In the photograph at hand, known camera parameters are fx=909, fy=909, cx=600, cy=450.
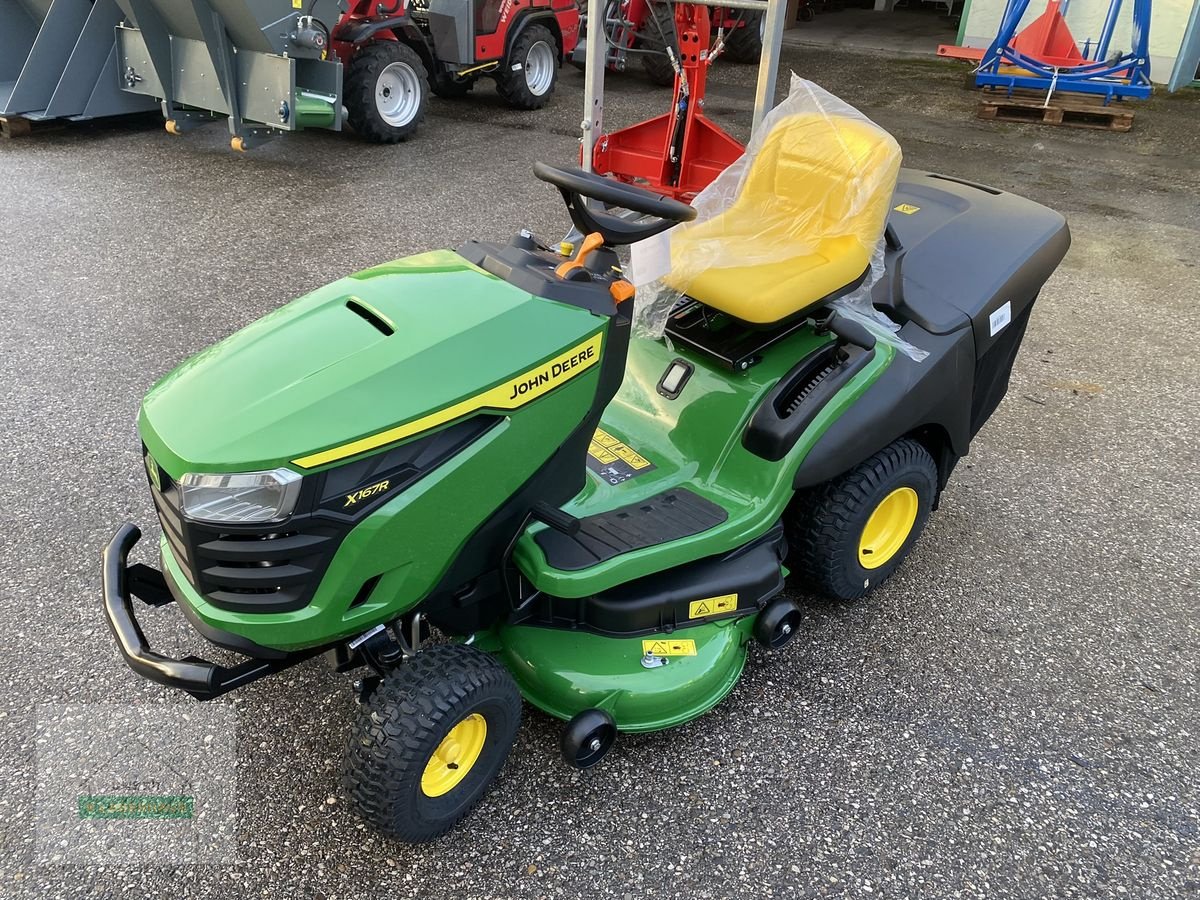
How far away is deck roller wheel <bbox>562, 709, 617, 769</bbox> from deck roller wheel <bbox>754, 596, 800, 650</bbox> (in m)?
0.46

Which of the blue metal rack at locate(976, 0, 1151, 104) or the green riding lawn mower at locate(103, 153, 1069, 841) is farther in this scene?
the blue metal rack at locate(976, 0, 1151, 104)

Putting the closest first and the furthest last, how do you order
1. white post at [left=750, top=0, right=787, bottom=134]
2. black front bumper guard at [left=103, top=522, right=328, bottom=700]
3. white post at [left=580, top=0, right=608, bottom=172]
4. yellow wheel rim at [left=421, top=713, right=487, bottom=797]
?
black front bumper guard at [left=103, top=522, right=328, bottom=700] < yellow wheel rim at [left=421, top=713, right=487, bottom=797] < white post at [left=750, top=0, right=787, bottom=134] < white post at [left=580, top=0, right=608, bottom=172]

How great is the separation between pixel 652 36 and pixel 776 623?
7.41 metres

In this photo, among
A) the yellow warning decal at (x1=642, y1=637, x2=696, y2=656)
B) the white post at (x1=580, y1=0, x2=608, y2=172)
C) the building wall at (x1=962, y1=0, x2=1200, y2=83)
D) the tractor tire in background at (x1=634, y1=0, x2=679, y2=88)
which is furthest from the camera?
the building wall at (x1=962, y1=0, x2=1200, y2=83)

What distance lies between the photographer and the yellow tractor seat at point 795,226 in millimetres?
2129

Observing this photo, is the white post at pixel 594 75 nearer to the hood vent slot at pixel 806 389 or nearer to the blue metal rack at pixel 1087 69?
the hood vent slot at pixel 806 389

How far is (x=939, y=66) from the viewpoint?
33.2 feet

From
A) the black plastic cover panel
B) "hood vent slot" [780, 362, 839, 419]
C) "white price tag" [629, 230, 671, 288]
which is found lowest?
the black plastic cover panel

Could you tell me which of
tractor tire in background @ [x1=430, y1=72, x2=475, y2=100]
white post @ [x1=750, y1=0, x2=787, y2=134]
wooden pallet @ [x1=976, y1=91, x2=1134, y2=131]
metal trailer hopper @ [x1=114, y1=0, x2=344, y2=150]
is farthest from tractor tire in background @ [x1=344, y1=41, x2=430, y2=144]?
wooden pallet @ [x1=976, y1=91, x2=1134, y2=131]

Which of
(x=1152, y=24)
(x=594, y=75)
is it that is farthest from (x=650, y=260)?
(x=1152, y=24)

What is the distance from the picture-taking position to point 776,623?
83.9 inches

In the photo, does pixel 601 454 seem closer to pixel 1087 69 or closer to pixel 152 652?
pixel 152 652

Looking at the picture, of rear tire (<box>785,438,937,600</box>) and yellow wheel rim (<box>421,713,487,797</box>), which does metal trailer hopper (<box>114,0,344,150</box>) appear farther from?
yellow wheel rim (<box>421,713,487,797</box>)

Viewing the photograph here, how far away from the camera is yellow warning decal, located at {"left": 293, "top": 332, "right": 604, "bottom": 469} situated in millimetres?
1477
